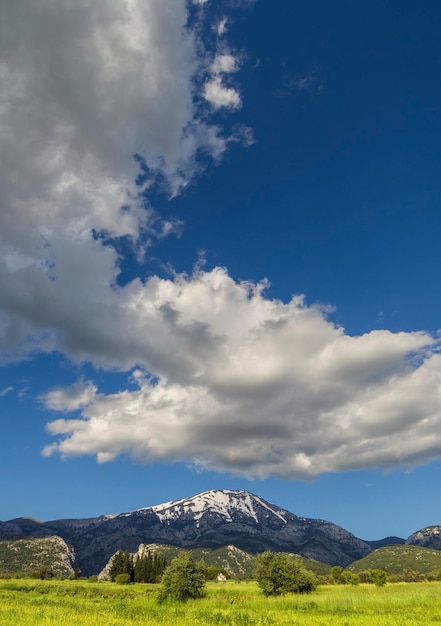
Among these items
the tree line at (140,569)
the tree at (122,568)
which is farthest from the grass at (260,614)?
the tree at (122,568)

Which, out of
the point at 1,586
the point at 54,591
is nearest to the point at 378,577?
the point at 54,591

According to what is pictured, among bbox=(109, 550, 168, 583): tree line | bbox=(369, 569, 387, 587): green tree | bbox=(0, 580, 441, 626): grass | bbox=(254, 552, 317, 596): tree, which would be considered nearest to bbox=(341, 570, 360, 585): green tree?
bbox=(369, 569, 387, 587): green tree

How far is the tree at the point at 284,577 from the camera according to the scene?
199 ft

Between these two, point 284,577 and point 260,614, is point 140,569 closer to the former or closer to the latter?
point 284,577

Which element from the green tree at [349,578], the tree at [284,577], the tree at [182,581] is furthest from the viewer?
the green tree at [349,578]

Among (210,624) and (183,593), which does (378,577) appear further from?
(210,624)

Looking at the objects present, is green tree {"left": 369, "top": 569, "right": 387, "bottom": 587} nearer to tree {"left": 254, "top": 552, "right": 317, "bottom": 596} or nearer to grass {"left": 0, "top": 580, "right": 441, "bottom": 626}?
tree {"left": 254, "top": 552, "right": 317, "bottom": 596}

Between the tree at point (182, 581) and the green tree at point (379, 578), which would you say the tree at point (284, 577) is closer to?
the tree at point (182, 581)

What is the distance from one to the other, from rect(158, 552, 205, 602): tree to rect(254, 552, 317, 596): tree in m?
10.5

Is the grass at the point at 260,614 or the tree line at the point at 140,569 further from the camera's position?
the tree line at the point at 140,569

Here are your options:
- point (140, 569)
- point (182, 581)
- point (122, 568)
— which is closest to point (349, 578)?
point (140, 569)

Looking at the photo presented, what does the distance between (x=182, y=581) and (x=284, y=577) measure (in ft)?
54.5

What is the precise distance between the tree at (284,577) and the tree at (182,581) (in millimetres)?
10501

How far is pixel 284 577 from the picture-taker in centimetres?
6097
